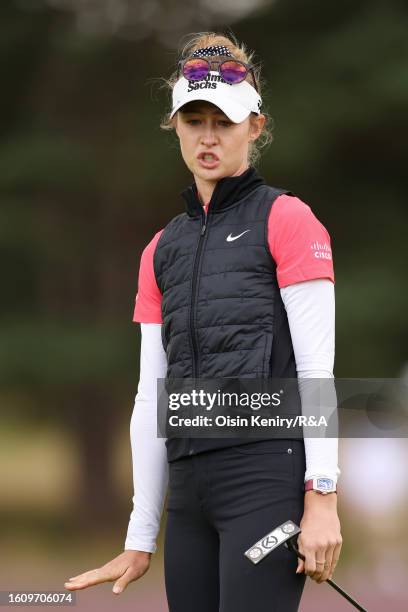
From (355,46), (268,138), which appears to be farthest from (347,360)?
(268,138)

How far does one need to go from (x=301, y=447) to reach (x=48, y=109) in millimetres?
5752

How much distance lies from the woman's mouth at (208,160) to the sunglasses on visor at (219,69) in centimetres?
14

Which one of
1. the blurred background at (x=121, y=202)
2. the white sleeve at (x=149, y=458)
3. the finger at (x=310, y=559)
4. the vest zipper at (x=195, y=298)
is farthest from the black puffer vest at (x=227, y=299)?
the blurred background at (x=121, y=202)

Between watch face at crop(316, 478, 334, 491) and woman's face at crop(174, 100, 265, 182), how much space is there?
1.93 ft

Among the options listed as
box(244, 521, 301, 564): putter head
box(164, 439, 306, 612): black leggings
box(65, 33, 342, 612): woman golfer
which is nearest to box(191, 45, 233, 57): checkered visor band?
box(65, 33, 342, 612): woman golfer

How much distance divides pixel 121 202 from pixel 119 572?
5.44m

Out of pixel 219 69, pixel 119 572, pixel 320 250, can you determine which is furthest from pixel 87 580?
pixel 219 69

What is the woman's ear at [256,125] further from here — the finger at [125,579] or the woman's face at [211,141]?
the finger at [125,579]

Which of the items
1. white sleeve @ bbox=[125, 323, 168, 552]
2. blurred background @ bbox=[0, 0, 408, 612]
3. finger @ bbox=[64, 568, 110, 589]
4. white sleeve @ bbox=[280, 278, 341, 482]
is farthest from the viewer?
blurred background @ bbox=[0, 0, 408, 612]

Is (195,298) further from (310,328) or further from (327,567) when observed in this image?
(327,567)

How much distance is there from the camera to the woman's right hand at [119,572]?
2154mm

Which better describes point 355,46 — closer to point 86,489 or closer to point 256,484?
point 86,489

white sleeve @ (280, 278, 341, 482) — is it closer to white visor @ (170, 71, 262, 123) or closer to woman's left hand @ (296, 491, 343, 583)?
woman's left hand @ (296, 491, 343, 583)

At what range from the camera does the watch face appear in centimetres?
195
